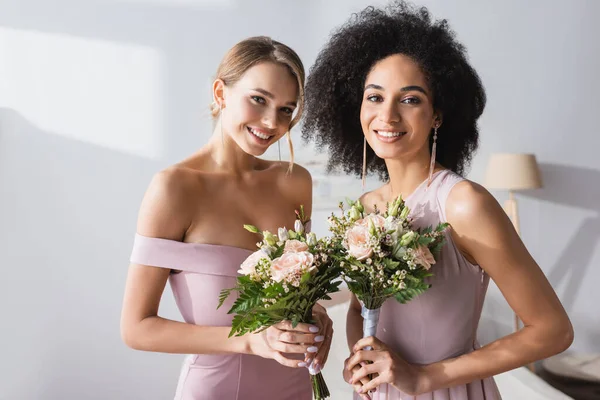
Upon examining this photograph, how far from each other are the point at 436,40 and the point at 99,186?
10.6 feet

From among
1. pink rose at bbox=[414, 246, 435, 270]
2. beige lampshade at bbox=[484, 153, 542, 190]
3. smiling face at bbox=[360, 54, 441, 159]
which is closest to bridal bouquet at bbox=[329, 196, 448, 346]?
pink rose at bbox=[414, 246, 435, 270]

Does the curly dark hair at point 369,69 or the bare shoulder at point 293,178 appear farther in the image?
the bare shoulder at point 293,178

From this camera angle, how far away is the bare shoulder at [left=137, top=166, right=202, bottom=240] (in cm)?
179

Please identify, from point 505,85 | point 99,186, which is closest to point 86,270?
point 99,186

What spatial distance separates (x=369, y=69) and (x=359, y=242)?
0.65m

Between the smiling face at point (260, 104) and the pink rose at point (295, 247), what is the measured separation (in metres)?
0.52

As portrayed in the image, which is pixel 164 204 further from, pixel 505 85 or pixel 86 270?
pixel 505 85

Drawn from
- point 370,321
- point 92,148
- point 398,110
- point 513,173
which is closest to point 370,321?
point 370,321

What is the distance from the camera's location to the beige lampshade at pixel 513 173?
4648 mm

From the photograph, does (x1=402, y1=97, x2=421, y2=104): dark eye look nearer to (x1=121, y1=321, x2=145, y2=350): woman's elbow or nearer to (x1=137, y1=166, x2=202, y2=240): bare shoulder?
(x1=137, y1=166, x2=202, y2=240): bare shoulder

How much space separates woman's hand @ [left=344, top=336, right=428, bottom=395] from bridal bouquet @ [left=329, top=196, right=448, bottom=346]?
0.14 m

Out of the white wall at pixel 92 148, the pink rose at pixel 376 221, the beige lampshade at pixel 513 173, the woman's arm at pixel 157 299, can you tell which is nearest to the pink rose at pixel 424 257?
the pink rose at pixel 376 221

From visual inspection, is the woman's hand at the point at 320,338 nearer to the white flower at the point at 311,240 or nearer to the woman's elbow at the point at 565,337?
the white flower at the point at 311,240

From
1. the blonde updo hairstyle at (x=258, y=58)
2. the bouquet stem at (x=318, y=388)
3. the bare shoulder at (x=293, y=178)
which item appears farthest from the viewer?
the bare shoulder at (x=293, y=178)
